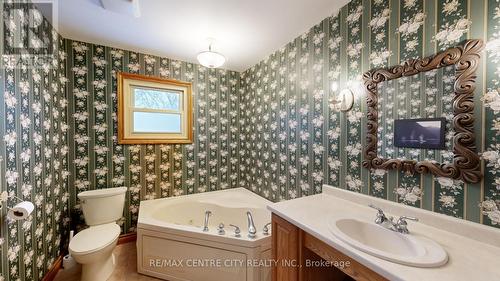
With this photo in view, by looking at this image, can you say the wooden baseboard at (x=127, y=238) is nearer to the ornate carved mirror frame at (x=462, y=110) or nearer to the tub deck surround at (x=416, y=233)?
the tub deck surround at (x=416, y=233)

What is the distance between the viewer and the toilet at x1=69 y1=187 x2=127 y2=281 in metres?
1.68

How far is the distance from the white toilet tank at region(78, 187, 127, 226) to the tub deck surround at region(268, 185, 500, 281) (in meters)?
1.81

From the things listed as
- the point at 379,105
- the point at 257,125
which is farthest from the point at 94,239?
the point at 379,105

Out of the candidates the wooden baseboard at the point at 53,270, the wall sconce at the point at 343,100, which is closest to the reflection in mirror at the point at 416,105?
the wall sconce at the point at 343,100

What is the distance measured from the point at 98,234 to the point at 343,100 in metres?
2.47

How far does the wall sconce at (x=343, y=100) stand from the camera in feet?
5.19

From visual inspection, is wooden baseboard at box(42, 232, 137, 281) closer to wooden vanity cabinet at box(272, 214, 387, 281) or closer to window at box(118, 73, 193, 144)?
window at box(118, 73, 193, 144)

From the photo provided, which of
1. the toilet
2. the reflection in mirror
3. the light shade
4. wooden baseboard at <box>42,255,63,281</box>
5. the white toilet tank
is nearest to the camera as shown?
the reflection in mirror

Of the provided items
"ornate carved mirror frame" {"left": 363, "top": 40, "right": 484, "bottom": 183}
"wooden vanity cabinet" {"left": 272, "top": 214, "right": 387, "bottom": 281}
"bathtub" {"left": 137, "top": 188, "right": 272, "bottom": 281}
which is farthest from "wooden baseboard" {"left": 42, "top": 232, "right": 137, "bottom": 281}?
"ornate carved mirror frame" {"left": 363, "top": 40, "right": 484, "bottom": 183}

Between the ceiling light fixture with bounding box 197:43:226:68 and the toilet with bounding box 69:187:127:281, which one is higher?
the ceiling light fixture with bounding box 197:43:226:68

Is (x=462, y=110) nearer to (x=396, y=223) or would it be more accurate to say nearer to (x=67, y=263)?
(x=396, y=223)

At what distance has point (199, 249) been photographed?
5.82 feet

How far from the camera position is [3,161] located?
1255 mm

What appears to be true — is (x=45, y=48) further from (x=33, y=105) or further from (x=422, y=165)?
(x=422, y=165)
